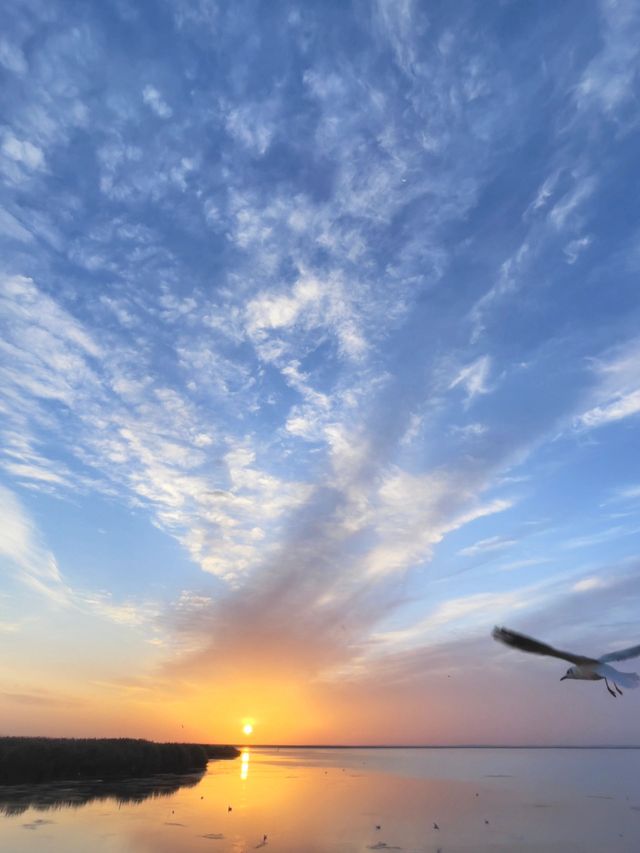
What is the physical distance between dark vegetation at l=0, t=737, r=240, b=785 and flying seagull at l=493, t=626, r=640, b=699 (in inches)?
1879

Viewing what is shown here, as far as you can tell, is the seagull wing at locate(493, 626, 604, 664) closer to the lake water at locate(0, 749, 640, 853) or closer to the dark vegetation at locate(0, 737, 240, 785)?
the lake water at locate(0, 749, 640, 853)

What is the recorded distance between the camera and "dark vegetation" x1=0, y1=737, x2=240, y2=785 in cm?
4725

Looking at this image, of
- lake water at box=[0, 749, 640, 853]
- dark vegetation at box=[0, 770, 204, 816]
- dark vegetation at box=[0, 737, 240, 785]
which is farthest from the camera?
dark vegetation at box=[0, 737, 240, 785]

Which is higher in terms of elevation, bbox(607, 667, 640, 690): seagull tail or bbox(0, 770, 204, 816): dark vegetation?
bbox(0, 770, 204, 816): dark vegetation

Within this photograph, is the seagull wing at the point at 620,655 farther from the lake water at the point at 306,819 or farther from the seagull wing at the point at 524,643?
the lake water at the point at 306,819

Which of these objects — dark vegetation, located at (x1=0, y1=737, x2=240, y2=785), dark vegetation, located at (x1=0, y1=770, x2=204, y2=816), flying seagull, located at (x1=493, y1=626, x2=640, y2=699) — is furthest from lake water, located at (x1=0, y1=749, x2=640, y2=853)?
flying seagull, located at (x1=493, y1=626, x2=640, y2=699)

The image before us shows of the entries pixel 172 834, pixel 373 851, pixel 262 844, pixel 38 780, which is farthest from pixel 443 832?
pixel 38 780

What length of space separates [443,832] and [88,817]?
63.6 feet

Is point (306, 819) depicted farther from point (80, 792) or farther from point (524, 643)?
point (524, 643)

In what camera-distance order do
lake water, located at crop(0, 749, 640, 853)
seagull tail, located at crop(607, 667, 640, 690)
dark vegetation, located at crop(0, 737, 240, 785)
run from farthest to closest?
dark vegetation, located at crop(0, 737, 240, 785) < lake water, located at crop(0, 749, 640, 853) < seagull tail, located at crop(607, 667, 640, 690)

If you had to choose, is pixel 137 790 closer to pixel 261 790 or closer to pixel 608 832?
pixel 261 790

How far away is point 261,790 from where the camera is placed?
53875 mm

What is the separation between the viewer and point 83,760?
5378 cm

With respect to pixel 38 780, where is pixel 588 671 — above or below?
below
